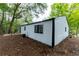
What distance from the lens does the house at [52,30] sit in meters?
3.01

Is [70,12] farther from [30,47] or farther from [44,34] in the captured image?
[30,47]

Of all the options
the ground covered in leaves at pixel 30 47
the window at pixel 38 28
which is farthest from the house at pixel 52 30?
the ground covered in leaves at pixel 30 47

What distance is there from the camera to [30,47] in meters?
3.12

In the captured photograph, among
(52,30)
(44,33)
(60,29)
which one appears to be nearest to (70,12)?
(60,29)

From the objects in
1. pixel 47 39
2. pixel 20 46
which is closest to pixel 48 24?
pixel 47 39

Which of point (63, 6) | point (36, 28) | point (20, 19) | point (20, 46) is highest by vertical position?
point (63, 6)

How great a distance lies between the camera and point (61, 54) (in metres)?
3.06

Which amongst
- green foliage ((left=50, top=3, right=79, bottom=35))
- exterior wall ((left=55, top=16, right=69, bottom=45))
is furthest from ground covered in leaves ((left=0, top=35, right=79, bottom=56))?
green foliage ((left=50, top=3, right=79, bottom=35))

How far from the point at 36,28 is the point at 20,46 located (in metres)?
0.55

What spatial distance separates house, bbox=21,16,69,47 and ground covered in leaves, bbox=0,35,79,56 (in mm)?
103

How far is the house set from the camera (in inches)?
119

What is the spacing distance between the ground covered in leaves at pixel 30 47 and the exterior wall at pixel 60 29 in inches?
3.7

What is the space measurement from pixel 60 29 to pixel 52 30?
0.63 ft

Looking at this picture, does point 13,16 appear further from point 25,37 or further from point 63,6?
point 63,6
